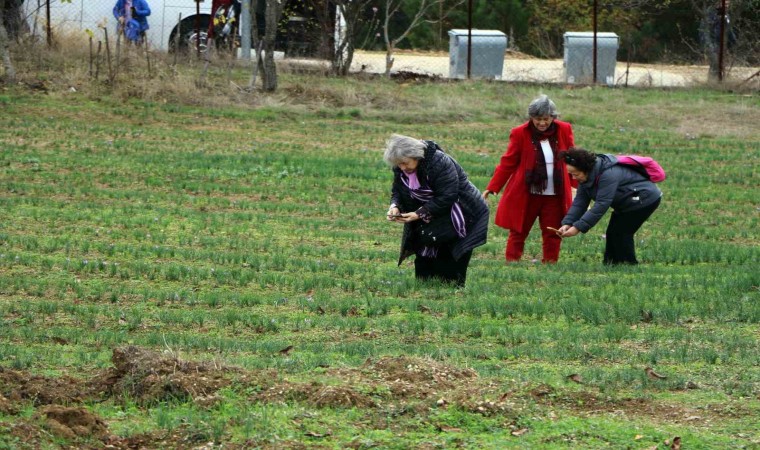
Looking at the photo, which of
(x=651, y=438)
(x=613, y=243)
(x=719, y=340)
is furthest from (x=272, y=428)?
(x=613, y=243)

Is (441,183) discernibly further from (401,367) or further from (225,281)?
(401,367)

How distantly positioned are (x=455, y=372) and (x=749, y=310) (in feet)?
11.3

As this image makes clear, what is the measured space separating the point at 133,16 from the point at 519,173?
16.4 meters

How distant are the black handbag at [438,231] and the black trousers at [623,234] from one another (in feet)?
7.59

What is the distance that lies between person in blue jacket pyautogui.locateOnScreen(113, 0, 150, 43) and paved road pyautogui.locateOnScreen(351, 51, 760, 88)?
5.07 meters

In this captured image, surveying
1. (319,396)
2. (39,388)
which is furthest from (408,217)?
(39,388)

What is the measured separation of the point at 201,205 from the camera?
15898mm

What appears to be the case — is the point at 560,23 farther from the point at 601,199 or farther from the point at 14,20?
the point at 601,199

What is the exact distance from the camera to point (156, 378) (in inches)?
258

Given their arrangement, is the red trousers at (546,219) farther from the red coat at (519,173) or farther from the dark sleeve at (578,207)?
the dark sleeve at (578,207)

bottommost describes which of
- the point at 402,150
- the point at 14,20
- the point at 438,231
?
the point at 438,231

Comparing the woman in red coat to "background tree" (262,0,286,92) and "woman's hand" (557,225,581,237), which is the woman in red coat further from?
"background tree" (262,0,286,92)

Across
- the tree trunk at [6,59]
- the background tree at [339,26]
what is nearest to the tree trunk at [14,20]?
the tree trunk at [6,59]

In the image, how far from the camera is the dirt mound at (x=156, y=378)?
21.3ft
